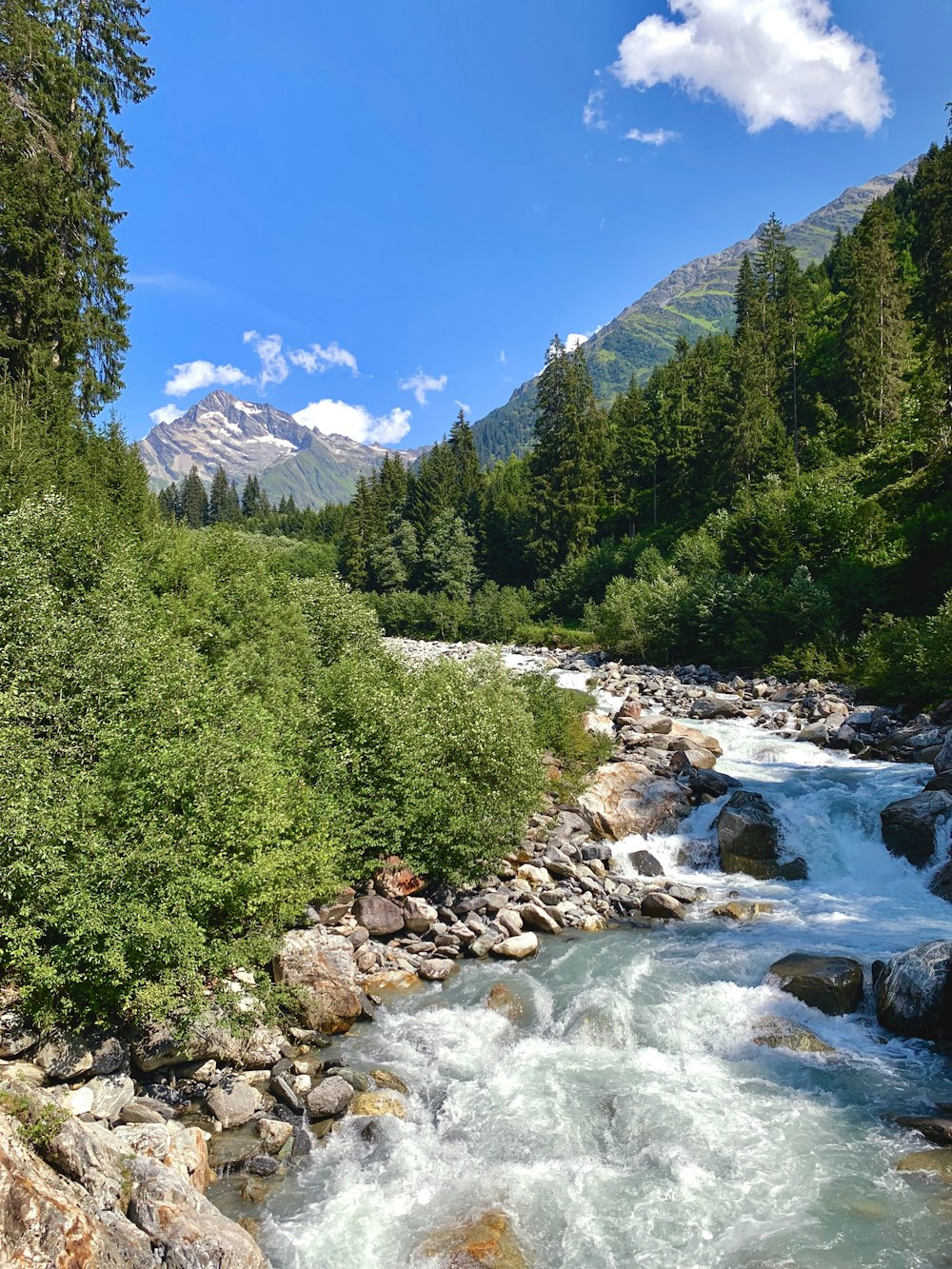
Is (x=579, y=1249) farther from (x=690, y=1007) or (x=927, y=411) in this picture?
(x=927, y=411)

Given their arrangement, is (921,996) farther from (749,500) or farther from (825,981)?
(749,500)

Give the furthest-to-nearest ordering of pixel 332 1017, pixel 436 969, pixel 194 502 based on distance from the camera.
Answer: pixel 194 502, pixel 436 969, pixel 332 1017

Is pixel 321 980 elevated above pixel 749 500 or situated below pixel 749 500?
below

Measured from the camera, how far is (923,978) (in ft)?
40.7

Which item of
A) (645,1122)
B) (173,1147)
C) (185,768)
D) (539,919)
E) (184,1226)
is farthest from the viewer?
(539,919)

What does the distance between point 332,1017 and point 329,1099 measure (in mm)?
2296

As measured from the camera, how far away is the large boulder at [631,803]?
22.0 metres

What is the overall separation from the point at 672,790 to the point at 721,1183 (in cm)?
1411

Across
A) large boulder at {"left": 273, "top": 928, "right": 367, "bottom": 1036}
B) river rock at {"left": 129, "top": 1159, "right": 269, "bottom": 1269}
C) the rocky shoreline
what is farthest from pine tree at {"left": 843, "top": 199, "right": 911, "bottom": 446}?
river rock at {"left": 129, "top": 1159, "right": 269, "bottom": 1269}

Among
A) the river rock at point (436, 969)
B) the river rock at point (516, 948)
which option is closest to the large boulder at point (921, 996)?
the river rock at point (516, 948)

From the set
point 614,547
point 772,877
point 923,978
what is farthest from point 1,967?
point 614,547

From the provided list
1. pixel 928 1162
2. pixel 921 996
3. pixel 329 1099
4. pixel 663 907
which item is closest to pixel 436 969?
pixel 329 1099

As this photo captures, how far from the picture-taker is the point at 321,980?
527 inches

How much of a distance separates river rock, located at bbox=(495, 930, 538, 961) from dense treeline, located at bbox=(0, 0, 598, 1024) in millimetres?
2427
